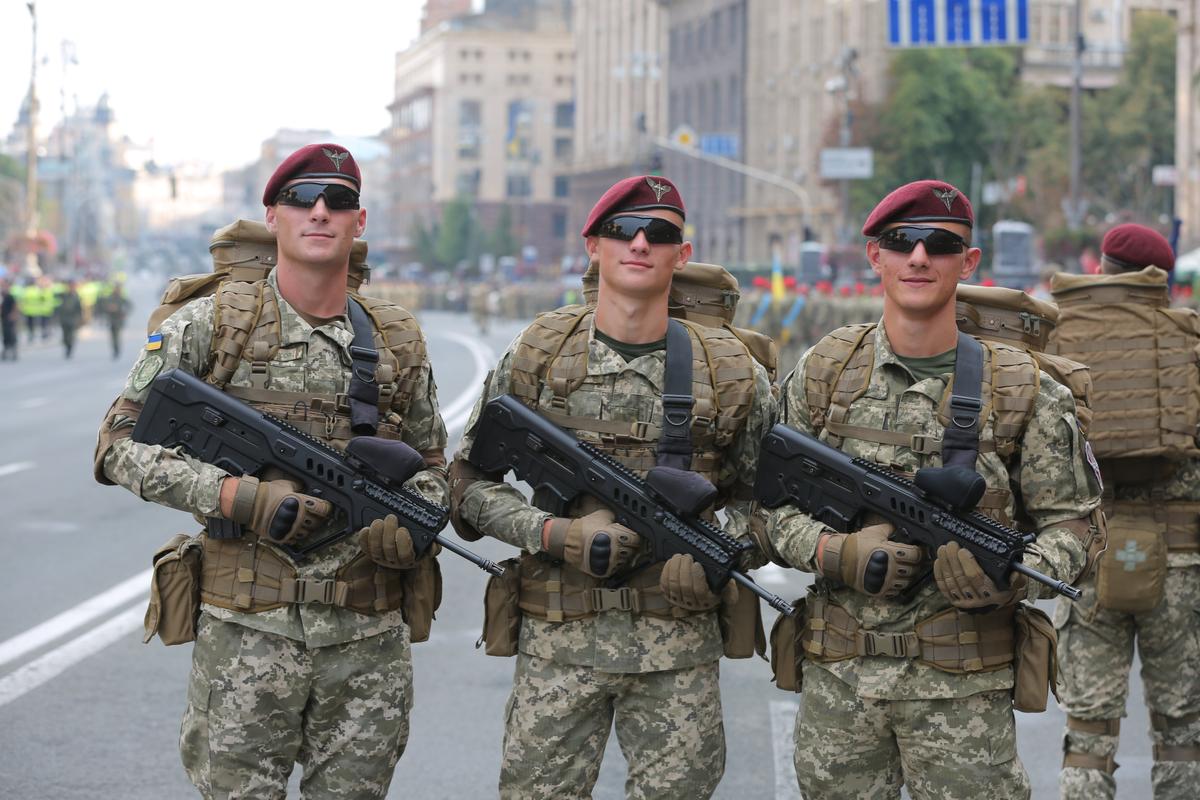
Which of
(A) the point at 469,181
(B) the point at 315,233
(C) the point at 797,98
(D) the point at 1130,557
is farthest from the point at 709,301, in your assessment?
(A) the point at 469,181

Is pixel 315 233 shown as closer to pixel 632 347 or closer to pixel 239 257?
pixel 239 257

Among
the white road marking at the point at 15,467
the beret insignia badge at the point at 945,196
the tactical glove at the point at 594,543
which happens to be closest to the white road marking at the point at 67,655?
the tactical glove at the point at 594,543

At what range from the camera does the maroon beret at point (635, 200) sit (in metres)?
4.78

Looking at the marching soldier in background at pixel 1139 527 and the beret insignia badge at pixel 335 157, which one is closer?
the beret insignia badge at pixel 335 157

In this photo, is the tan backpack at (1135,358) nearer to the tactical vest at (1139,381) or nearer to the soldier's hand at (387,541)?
the tactical vest at (1139,381)

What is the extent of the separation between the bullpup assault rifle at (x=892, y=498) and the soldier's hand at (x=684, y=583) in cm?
30

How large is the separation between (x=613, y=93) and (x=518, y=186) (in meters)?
40.8

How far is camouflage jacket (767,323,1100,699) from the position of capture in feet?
14.5

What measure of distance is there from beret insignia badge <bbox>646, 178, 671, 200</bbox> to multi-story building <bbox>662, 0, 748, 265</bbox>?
232 ft

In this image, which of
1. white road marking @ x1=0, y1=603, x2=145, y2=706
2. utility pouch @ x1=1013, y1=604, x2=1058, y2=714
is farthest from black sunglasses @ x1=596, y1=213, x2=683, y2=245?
white road marking @ x1=0, y1=603, x2=145, y2=706

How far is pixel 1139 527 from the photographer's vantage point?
225 inches

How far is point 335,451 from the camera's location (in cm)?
459

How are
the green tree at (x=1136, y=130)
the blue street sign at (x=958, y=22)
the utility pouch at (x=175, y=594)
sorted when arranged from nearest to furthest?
1. the utility pouch at (x=175, y=594)
2. the blue street sign at (x=958, y=22)
3. the green tree at (x=1136, y=130)

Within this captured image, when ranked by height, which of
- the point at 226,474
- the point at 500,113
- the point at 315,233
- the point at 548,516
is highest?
the point at 500,113
